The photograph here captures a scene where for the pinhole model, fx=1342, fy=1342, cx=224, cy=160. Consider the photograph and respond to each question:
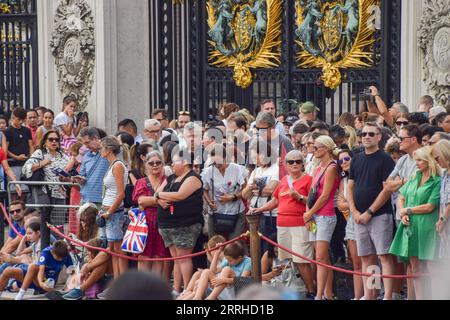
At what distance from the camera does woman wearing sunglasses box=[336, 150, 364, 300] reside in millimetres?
12547

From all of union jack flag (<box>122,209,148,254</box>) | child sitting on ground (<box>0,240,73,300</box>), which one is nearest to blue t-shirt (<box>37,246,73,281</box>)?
child sitting on ground (<box>0,240,73,300</box>)

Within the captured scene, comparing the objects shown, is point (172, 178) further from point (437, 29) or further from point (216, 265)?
point (437, 29)

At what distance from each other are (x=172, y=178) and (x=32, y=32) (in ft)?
30.4

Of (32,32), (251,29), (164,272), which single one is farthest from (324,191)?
(32,32)

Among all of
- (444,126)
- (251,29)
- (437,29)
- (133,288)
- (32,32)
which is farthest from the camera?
(32,32)

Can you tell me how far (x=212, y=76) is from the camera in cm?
2069

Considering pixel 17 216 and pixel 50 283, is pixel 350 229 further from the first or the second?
pixel 17 216

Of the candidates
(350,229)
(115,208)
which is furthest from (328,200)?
(115,208)

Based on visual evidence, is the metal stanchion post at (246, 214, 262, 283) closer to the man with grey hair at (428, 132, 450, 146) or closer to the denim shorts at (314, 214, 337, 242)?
the denim shorts at (314, 214, 337, 242)

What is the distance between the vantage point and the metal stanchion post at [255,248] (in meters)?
12.4

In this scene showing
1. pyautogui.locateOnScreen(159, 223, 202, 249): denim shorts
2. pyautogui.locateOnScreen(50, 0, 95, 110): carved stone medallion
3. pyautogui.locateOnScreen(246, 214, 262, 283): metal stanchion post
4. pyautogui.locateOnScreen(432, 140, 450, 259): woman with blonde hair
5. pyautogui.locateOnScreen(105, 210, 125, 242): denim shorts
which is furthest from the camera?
pyautogui.locateOnScreen(50, 0, 95, 110): carved stone medallion

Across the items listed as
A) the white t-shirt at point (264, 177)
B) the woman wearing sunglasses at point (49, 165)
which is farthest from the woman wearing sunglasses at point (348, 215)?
the woman wearing sunglasses at point (49, 165)

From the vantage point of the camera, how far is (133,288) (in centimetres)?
616

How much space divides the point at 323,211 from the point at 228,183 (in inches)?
53.6
